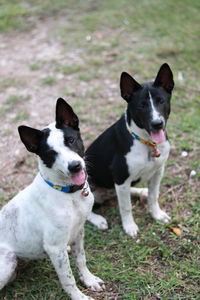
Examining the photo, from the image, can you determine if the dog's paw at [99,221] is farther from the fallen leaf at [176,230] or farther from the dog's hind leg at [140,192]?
the fallen leaf at [176,230]

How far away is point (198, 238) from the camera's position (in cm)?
378

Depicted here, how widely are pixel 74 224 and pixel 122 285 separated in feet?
2.76

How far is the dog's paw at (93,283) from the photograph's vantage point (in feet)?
11.2

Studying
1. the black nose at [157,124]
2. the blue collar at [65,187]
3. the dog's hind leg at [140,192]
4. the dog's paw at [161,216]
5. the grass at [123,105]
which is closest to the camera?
the blue collar at [65,187]

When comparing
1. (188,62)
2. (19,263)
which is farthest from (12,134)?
(188,62)

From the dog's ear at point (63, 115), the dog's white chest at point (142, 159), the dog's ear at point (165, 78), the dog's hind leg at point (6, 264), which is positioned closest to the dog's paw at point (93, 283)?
the dog's hind leg at point (6, 264)

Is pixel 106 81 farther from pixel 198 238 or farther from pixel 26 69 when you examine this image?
pixel 198 238

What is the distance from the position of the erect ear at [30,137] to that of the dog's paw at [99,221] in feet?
5.26

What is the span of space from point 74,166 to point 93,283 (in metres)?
1.30

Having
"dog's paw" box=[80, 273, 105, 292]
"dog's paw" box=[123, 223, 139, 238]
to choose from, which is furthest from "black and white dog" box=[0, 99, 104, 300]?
"dog's paw" box=[123, 223, 139, 238]

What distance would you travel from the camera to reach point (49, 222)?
293cm

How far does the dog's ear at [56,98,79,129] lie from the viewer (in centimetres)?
280

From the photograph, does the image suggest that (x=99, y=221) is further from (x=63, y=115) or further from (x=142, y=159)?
(x=63, y=115)

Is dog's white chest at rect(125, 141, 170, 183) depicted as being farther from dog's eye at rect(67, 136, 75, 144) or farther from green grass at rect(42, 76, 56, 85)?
green grass at rect(42, 76, 56, 85)
